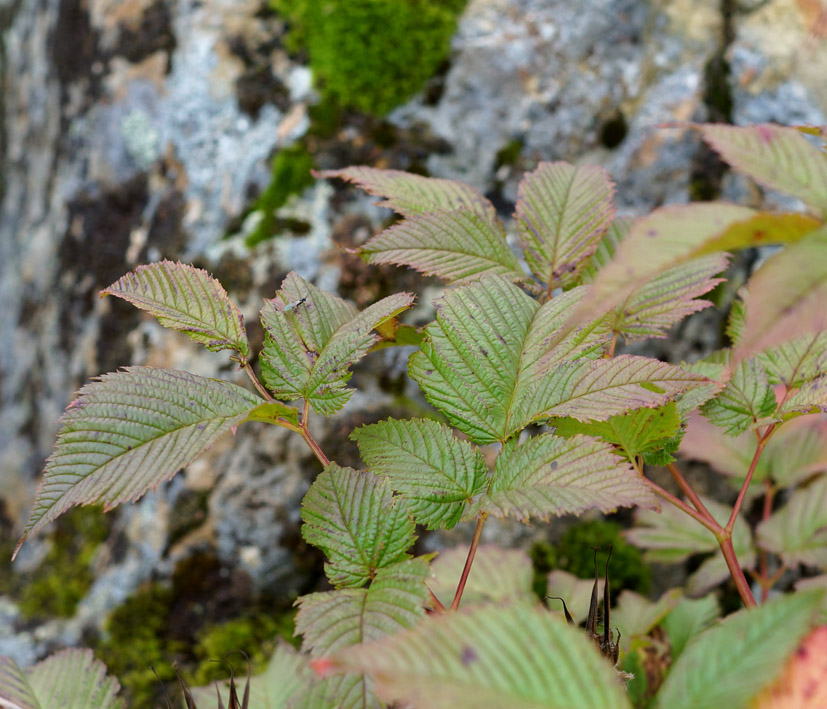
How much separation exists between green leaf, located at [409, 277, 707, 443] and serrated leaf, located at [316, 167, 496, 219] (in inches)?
8.7

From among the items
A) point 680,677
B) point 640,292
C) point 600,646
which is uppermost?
point 640,292

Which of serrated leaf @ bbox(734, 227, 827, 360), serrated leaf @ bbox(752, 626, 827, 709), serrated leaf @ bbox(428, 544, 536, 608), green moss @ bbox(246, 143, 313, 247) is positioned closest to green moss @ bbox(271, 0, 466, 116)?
green moss @ bbox(246, 143, 313, 247)

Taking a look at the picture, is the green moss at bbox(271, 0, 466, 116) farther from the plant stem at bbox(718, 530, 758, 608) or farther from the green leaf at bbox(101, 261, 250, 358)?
the plant stem at bbox(718, 530, 758, 608)

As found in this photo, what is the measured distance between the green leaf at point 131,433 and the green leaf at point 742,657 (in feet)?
1.47

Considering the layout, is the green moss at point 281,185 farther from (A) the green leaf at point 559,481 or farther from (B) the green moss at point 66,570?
(A) the green leaf at point 559,481

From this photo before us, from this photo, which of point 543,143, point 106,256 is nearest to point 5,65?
point 106,256

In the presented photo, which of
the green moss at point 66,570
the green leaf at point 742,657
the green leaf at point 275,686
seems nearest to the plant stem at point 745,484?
the green leaf at point 742,657

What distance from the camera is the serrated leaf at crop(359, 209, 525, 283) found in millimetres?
886

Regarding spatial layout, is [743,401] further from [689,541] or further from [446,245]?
[689,541]

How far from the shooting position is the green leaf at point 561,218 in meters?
0.90

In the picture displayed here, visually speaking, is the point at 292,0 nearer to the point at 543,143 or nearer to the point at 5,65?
the point at 543,143

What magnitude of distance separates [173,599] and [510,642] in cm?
156

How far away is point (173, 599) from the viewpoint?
176 cm

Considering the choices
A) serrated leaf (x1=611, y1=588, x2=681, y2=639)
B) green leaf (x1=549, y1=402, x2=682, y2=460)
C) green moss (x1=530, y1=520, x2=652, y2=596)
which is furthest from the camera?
green moss (x1=530, y1=520, x2=652, y2=596)
